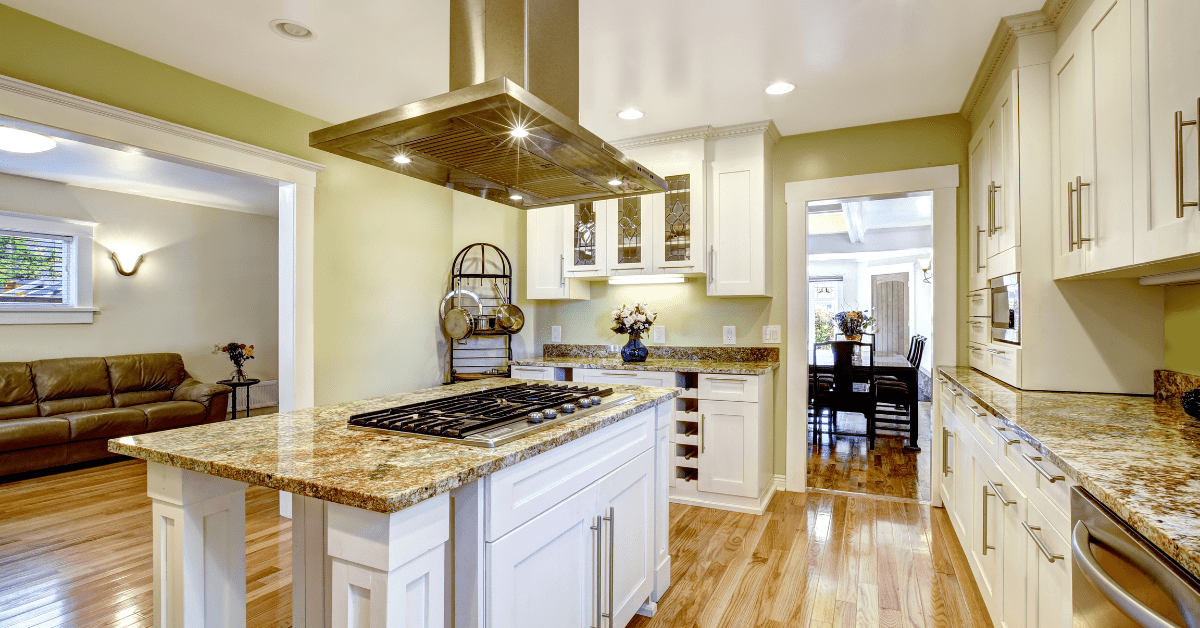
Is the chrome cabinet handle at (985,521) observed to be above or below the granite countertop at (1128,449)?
below

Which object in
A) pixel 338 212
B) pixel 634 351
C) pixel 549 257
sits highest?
pixel 338 212

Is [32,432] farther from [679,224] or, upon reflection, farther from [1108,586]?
[1108,586]

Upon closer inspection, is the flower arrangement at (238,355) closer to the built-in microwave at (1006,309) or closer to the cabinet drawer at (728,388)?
the cabinet drawer at (728,388)

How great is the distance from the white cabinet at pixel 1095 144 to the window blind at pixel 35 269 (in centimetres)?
701

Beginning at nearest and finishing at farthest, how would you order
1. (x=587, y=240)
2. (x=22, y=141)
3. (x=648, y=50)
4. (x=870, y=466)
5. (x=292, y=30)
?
1. (x=292, y=30)
2. (x=648, y=50)
3. (x=22, y=141)
4. (x=587, y=240)
5. (x=870, y=466)

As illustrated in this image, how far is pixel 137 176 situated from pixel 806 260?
18.0 ft

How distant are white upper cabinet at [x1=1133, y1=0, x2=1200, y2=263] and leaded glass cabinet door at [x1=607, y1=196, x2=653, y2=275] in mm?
2511

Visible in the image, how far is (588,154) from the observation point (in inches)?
70.1

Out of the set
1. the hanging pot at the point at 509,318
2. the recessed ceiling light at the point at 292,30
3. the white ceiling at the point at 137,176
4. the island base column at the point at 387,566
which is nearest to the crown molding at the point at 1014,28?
the island base column at the point at 387,566

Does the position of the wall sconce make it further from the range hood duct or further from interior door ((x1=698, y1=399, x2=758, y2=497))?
interior door ((x1=698, y1=399, x2=758, y2=497))

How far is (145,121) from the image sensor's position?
2.60 meters

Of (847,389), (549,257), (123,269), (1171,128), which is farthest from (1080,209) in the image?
(123,269)

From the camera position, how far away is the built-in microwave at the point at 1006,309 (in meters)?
2.32

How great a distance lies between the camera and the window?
468 cm
